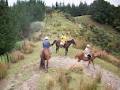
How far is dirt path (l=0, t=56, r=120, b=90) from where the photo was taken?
14.6 metres

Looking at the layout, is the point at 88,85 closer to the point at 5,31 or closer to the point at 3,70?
the point at 3,70

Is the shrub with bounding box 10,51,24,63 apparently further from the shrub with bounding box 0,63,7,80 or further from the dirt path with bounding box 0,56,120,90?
the shrub with bounding box 0,63,7,80

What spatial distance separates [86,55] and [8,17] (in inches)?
275

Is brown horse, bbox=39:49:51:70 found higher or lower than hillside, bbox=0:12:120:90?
higher

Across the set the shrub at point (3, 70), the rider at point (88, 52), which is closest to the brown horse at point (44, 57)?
the shrub at point (3, 70)

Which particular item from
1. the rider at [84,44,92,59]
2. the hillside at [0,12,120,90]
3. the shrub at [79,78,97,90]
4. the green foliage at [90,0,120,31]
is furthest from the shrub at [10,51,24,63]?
the green foliage at [90,0,120,31]

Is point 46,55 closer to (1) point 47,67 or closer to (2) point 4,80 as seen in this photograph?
(1) point 47,67

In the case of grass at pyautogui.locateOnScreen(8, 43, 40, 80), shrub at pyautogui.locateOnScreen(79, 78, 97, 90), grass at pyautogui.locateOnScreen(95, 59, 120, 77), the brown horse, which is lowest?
grass at pyautogui.locateOnScreen(95, 59, 120, 77)

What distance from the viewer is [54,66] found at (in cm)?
1717

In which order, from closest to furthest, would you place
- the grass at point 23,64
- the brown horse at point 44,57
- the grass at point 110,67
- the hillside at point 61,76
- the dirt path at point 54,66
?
the hillside at point 61,76
the dirt path at point 54,66
the brown horse at point 44,57
the grass at point 23,64
the grass at point 110,67

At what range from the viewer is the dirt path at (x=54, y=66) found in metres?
14.6

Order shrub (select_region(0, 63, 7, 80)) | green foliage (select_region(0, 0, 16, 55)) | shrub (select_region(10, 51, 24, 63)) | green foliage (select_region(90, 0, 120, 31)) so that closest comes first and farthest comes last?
shrub (select_region(0, 63, 7, 80)) < shrub (select_region(10, 51, 24, 63)) < green foliage (select_region(0, 0, 16, 55)) < green foliage (select_region(90, 0, 120, 31))

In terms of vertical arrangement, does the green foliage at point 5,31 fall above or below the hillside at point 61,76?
above

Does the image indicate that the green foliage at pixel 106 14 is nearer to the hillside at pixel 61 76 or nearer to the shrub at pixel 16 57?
the shrub at pixel 16 57
